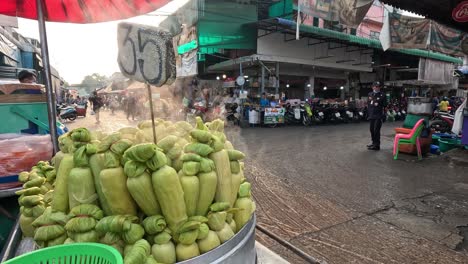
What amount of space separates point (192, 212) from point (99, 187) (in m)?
0.45

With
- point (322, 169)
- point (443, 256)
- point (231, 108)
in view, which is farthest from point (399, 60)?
point (443, 256)

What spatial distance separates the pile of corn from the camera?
1170mm

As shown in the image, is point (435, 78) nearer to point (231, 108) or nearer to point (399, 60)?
point (399, 60)

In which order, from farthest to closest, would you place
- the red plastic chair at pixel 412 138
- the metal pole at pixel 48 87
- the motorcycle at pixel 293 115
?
1. the motorcycle at pixel 293 115
2. the red plastic chair at pixel 412 138
3. the metal pole at pixel 48 87

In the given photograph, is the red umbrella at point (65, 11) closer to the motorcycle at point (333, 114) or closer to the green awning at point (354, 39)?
the green awning at point (354, 39)

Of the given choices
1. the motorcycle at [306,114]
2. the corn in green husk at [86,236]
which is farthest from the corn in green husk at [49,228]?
the motorcycle at [306,114]

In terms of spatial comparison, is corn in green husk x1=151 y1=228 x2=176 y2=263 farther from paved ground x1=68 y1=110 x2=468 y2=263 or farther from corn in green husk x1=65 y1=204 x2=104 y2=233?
paved ground x1=68 y1=110 x2=468 y2=263

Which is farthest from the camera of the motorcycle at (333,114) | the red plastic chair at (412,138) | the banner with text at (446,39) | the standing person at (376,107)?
the motorcycle at (333,114)

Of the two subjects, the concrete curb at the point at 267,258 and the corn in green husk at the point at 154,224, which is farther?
the concrete curb at the point at 267,258

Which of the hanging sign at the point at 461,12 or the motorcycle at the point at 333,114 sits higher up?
the hanging sign at the point at 461,12

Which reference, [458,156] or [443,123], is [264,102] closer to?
[443,123]

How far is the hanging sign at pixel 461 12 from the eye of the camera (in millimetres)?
5613

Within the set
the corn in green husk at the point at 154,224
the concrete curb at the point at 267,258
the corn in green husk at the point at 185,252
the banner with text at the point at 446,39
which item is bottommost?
the concrete curb at the point at 267,258

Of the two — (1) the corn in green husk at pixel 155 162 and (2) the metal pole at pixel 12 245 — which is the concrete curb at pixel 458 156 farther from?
(2) the metal pole at pixel 12 245
